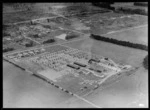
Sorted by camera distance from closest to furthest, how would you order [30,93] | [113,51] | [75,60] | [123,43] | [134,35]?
[30,93] → [75,60] → [113,51] → [123,43] → [134,35]

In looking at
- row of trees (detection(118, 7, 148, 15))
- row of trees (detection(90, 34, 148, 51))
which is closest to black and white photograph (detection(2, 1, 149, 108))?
row of trees (detection(90, 34, 148, 51))

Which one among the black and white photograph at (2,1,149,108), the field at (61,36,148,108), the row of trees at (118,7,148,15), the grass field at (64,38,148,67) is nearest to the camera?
the field at (61,36,148,108)

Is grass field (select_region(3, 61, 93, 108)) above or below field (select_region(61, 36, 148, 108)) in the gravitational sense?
below

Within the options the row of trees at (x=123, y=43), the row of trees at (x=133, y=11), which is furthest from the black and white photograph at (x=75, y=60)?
the row of trees at (x=133, y=11)

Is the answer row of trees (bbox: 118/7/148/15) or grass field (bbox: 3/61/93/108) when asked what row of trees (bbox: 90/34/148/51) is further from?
row of trees (bbox: 118/7/148/15)

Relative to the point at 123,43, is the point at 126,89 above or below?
below

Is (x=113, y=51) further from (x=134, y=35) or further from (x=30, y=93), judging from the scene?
(x=30, y=93)

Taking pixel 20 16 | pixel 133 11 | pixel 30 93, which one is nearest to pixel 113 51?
pixel 30 93

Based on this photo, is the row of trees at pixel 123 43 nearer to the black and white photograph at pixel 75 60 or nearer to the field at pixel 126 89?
the black and white photograph at pixel 75 60
